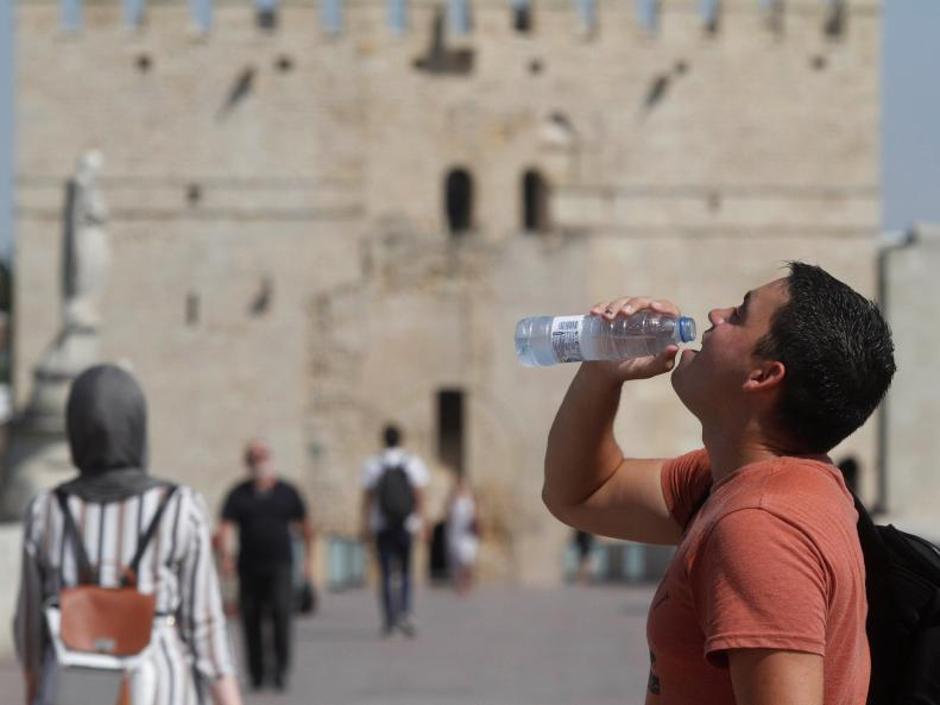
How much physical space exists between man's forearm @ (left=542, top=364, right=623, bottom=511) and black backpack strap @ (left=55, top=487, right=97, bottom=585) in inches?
55.8

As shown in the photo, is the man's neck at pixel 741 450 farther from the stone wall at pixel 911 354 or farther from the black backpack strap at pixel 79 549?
the stone wall at pixel 911 354

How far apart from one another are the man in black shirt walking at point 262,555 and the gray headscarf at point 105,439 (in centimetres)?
692

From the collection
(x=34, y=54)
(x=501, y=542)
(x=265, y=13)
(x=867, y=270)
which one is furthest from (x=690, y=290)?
(x=34, y=54)

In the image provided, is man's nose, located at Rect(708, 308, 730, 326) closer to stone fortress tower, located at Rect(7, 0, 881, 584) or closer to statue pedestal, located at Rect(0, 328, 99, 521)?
statue pedestal, located at Rect(0, 328, 99, 521)

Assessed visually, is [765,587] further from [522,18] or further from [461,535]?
[522,18]

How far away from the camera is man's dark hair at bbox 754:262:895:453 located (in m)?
3.01

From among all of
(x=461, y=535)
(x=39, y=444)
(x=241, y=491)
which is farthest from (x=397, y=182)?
(x=241, y=491)

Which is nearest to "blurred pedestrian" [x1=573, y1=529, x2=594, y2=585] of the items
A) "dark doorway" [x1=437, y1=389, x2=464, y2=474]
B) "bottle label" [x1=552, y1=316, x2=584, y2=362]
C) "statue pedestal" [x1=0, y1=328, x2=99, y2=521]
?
"dark doorway" [x1=437, y1=389, x2=464, y2=474]

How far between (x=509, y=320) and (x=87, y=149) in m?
6.70

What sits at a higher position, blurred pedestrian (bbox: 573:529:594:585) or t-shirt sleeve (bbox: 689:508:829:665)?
t-shirt sleeve (bbox: 689:508:829:665)

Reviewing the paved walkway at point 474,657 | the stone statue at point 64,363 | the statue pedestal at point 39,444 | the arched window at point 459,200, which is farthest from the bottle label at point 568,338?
the arched window at point 459,200

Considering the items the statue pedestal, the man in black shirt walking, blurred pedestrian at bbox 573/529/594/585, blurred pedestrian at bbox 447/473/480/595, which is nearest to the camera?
the man in black shirt walking

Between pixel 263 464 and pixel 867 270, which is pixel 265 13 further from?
pixel 263 464

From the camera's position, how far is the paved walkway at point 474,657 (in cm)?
1123
